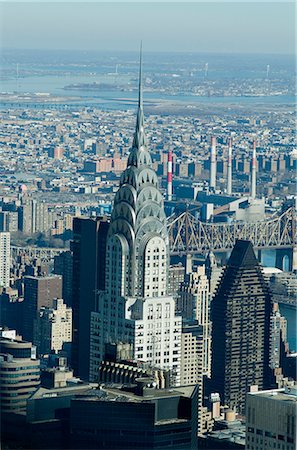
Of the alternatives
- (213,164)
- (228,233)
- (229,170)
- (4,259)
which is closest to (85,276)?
(4,259)

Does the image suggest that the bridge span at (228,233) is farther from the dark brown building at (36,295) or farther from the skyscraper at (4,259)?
the dark brown building at (36,295)

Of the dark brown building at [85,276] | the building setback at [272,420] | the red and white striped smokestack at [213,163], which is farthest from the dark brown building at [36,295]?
the red and white striped smokestack at [213,163]

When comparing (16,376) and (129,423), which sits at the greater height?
(129,423)

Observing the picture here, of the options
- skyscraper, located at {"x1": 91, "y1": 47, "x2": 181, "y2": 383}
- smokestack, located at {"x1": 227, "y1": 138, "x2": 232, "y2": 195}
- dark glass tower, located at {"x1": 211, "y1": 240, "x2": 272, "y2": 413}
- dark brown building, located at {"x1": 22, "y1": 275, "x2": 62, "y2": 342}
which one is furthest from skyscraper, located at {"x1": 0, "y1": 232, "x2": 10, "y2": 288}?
skyscraper, located at {"x1": 91, "y1": 47, "x2": 181, "y2": 383}

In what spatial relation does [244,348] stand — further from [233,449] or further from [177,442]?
[177,442]

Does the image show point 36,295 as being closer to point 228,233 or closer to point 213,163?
point 228,233

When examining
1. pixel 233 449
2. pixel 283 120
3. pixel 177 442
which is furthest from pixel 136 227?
pixel 283 120

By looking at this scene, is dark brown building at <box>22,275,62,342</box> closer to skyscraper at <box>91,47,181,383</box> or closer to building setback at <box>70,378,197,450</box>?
skyscraper at <box>91,47,181,383</box>
